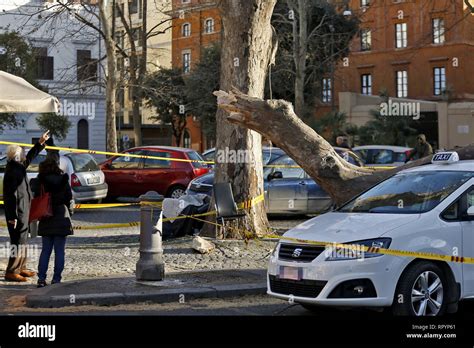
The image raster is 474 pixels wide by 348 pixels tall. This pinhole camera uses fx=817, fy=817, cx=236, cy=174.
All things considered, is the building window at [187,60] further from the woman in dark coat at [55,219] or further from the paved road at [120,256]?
the woman in dark coat at [55,219]

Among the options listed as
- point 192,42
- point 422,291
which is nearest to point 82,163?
point 422,291

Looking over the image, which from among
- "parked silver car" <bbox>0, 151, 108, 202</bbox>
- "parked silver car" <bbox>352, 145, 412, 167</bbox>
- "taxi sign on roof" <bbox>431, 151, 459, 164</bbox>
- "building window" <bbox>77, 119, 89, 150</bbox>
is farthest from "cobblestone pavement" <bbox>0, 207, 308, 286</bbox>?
"building window" <bbox>77, 119, 89, 150</bbox>

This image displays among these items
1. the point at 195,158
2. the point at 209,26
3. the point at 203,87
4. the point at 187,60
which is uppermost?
the point at 209,26

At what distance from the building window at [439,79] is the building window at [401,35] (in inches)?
124

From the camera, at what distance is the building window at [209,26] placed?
62.4m

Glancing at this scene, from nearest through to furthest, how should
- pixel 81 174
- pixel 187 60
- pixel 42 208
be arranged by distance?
pixel 42 208
pixel 81 174
pixel 187 60

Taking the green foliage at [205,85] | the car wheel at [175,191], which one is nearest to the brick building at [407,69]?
the green foliage at [205,85]

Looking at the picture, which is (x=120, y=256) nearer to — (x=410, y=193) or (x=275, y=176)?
(x=275, y=176)

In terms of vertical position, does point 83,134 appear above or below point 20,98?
above

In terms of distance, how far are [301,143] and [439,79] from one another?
43329 millimetres

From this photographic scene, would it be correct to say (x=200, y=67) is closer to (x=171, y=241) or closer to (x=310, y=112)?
(x=310, y=112)

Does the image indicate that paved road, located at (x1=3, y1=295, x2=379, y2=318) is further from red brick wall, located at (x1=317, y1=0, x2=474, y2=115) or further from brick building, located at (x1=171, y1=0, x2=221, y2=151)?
brick building, located at (x1=171, y1=0, x2=221, y2=151)

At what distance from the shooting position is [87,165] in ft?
73.4

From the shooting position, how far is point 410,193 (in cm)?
943
